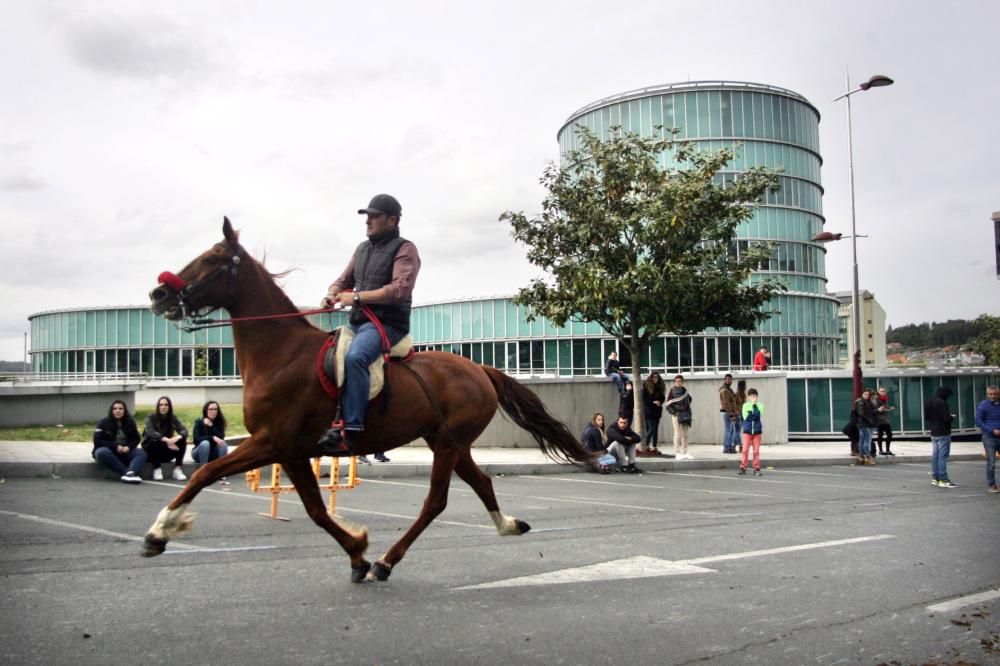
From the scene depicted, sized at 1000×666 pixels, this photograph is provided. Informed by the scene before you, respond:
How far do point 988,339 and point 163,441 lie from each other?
169 feet

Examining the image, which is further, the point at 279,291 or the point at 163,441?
the point at 163,441

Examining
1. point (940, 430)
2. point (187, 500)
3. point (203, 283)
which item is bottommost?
point (940, 430)

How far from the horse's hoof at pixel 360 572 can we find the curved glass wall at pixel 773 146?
65.2 meters

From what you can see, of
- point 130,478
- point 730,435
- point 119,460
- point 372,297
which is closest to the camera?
point 372,297

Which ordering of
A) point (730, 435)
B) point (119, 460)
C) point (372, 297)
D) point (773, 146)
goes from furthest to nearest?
point (773, 146), point (730, 435), point (119, 460), point (372, 297)

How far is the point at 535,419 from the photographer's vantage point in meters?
7.67

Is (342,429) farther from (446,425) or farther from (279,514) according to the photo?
(279,514)

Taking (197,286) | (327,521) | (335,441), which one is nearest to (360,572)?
(327,521)

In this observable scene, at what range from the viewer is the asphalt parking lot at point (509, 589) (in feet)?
14.4

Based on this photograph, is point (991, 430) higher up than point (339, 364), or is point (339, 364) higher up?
point (339, 364)

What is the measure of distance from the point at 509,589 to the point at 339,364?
75.3 inches

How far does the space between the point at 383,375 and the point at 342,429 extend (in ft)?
1.61

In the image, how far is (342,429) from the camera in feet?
19.4

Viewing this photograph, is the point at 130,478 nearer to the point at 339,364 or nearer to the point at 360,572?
the point at 360,572
